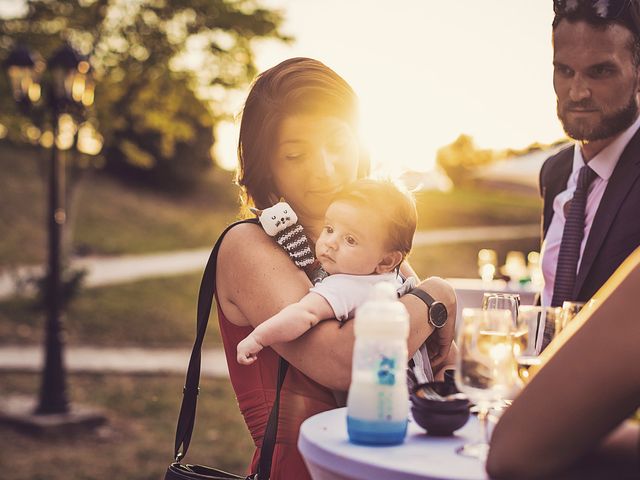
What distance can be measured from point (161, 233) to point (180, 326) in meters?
10.00

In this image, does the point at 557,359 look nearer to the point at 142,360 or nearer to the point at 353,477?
the point at 353,477

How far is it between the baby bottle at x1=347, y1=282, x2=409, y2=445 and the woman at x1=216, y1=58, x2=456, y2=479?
0.36 m

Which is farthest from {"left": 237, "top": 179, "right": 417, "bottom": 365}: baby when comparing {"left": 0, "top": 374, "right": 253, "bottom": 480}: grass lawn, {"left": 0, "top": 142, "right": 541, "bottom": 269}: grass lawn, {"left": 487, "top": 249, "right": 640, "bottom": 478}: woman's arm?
{"left": 0, "top": 142, "right": 541, "bottom": 269}: grass lawn

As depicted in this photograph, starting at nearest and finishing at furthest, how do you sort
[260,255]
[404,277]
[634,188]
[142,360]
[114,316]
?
[260,255]
[404,277]
[634,188]
[142,360]
[114,316]

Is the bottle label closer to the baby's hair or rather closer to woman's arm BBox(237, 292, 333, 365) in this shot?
woman's arm BBox(237, 292, 333, 365)

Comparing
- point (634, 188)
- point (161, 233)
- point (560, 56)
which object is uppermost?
point (161, 233)

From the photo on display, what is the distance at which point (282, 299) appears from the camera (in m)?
2.26

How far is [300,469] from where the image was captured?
2.42m

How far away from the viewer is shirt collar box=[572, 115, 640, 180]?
3525 mm

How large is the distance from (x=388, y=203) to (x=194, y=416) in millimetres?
800

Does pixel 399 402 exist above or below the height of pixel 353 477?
above

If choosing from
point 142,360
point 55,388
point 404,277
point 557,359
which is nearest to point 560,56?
point 404,277

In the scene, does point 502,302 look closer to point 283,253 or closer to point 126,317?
point 283,253

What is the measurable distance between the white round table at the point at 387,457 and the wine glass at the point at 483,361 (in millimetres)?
81
